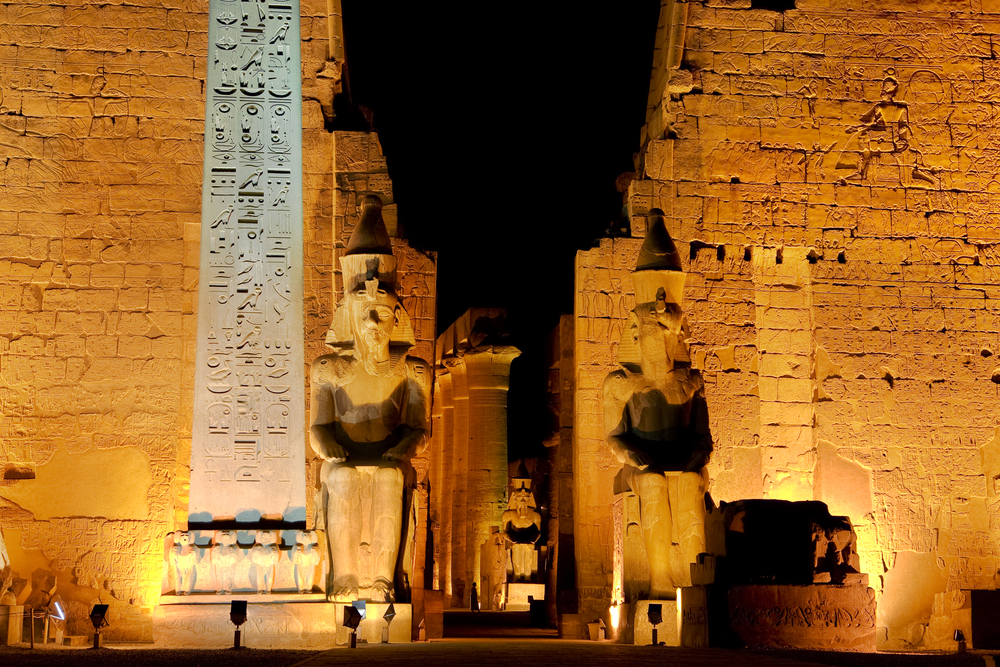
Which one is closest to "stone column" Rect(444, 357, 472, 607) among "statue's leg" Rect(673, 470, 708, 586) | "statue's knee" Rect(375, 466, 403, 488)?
"statue's leg" Rect(673, 470, 708, 586)

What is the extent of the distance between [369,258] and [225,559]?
2083mm

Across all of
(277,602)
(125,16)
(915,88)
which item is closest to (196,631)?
(277,602)

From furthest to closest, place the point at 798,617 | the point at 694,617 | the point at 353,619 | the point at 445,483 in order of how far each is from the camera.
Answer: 1. the point at 445,483
2. the point at 694,617
3. the point at 353,619
4. the point at 798,617

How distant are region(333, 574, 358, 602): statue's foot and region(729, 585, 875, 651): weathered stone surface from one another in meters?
2.28

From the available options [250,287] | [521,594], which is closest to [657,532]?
[250,287]

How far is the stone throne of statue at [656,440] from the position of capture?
25.4ft

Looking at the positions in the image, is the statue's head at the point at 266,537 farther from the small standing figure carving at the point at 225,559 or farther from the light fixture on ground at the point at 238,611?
the light fixture on ground at the point at 238,611

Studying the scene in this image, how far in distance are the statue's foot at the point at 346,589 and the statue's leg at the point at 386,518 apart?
0.13m

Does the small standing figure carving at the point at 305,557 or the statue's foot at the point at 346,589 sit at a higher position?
the small standing figure carving at the point at 305,557

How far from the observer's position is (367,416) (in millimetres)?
7676

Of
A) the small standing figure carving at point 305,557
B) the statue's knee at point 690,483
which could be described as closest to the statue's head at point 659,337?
the statue's knee at point 690,483

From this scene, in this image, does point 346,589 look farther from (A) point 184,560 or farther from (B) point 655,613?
(B) point 655,613

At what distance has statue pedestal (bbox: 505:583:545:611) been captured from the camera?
15859 millimetres

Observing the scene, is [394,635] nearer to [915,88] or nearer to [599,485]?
[599,485]
